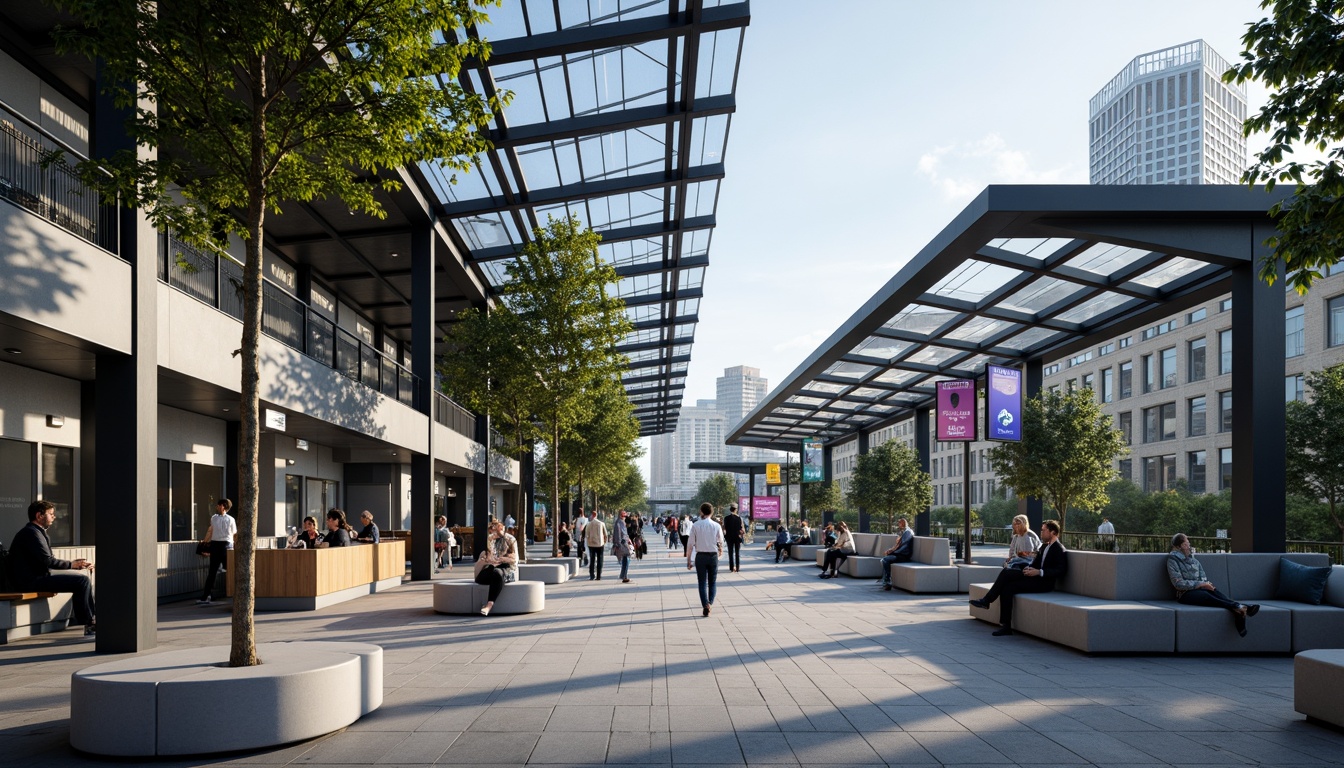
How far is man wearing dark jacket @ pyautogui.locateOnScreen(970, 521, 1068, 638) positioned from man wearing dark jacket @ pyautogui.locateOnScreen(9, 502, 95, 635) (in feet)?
38.1

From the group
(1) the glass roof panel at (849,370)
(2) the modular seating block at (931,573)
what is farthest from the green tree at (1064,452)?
(1) the glass roof panel at (849,370)

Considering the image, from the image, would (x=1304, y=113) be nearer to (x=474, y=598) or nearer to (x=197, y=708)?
(x=197, y=708)

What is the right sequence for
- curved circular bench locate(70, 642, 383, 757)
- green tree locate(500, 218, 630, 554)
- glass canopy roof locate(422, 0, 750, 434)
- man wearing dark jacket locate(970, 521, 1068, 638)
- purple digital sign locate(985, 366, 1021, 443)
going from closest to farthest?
curved circular bench locate(70, 642, 383, 757) < man wearing dark jacket locate(970, 521, 1068, 638) < glass canopy roof locate(422, 0, 750, 434) < purple digital sign locate(985, 366, 1021, 443) < green tree locate(500, 218, 630, 554)

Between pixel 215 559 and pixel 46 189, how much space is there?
728cm

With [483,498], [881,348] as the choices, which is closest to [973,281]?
[881,348]

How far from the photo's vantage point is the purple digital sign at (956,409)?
21.5m

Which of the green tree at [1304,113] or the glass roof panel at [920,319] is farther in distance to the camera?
the glass roof panel at [920,319]

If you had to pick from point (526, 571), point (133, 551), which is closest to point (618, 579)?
point (526, 571)

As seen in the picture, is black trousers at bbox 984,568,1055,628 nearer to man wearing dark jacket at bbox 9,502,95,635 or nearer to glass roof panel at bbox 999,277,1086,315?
glass roof panel at bbox 999,277,1086,315

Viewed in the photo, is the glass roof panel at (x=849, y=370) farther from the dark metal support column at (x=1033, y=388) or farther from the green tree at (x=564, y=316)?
the green tree at (x=564, y=316)

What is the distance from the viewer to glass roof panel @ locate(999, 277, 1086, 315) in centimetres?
1855

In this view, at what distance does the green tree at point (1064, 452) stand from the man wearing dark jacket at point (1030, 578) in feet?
34.5

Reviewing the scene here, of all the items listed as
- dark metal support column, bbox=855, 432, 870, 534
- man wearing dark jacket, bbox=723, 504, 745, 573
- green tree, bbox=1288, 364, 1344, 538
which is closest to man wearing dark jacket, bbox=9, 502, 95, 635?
man wearing dark jacket, bbox=723, 504, 745, 573

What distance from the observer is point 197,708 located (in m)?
6.05
